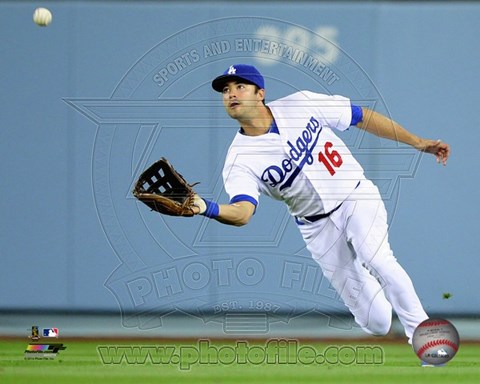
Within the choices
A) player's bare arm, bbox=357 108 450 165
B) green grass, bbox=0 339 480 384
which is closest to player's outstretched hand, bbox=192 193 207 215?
green grass, bbox=0 339 480 384

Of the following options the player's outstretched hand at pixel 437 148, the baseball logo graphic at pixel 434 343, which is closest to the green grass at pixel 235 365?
the baseball logo graphic at pixel 434 343

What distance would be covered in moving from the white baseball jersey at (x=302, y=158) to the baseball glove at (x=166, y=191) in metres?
0.47

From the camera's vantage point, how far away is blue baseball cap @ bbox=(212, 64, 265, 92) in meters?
8.39

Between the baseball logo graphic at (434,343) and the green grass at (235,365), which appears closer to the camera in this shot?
the green grass at (235,365)

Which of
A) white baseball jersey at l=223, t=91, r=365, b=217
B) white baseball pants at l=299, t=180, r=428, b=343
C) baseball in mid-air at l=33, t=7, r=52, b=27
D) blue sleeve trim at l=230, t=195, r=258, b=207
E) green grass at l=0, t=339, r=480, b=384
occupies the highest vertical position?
baseball in mid-air at l=33, t=7, r=52, b=27

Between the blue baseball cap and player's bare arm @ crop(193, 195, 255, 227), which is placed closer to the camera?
player's bare arm @ crop(193, 195, 255, 227)

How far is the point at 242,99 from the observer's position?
831 cm

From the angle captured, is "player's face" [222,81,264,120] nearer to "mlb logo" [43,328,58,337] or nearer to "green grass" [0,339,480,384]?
"green grass" [0,339,480,384]

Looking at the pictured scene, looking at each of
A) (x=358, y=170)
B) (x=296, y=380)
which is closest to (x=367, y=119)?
(x=358, y=170)

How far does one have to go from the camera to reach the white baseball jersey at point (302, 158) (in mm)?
7867

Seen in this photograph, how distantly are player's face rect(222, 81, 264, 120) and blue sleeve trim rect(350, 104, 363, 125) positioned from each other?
67cm

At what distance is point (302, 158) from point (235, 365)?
148 cm

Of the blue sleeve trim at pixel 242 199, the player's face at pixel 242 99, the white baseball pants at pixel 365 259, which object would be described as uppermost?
the player's face at pixel 242 99

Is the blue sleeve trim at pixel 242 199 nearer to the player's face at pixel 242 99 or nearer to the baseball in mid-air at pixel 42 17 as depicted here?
the player's face at pixel 242 99
